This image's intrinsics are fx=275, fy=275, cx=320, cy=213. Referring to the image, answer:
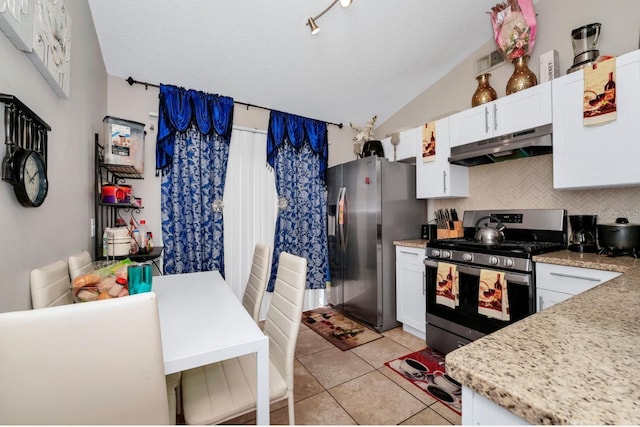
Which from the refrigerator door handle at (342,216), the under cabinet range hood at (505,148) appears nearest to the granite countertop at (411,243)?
the refrigerator door handle at (342,216)

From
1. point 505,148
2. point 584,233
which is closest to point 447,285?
point 584,233

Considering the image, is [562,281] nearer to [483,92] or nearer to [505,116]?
[505,116]

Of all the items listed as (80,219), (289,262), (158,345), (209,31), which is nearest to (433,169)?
(289,262)

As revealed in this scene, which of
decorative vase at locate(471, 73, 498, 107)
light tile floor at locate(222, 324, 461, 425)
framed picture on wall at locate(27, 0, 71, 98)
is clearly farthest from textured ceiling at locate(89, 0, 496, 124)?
light tile floor at locate(222, 324, 461, 425)

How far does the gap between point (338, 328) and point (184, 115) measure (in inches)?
109

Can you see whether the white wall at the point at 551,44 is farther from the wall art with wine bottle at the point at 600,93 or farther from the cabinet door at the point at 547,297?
the cabinet door at the point at 547,297

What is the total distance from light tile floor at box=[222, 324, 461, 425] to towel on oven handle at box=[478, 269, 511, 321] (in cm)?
74

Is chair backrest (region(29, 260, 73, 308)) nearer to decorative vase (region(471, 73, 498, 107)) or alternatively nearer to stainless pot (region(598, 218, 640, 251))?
stainless pot (region(598, 218, 640, 251))

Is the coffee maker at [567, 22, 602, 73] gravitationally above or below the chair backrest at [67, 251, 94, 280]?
above

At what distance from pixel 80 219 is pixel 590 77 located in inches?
135

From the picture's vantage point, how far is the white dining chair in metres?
1.13

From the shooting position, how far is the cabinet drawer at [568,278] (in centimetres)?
161

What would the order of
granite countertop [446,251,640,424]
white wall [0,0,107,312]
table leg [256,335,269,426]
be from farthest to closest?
1. table leg [256,335,269,426]
2. white wall [0,0,107,312]
3. granite countertop [446,251,640,424]

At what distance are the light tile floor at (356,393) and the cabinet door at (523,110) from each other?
81.7 inches
